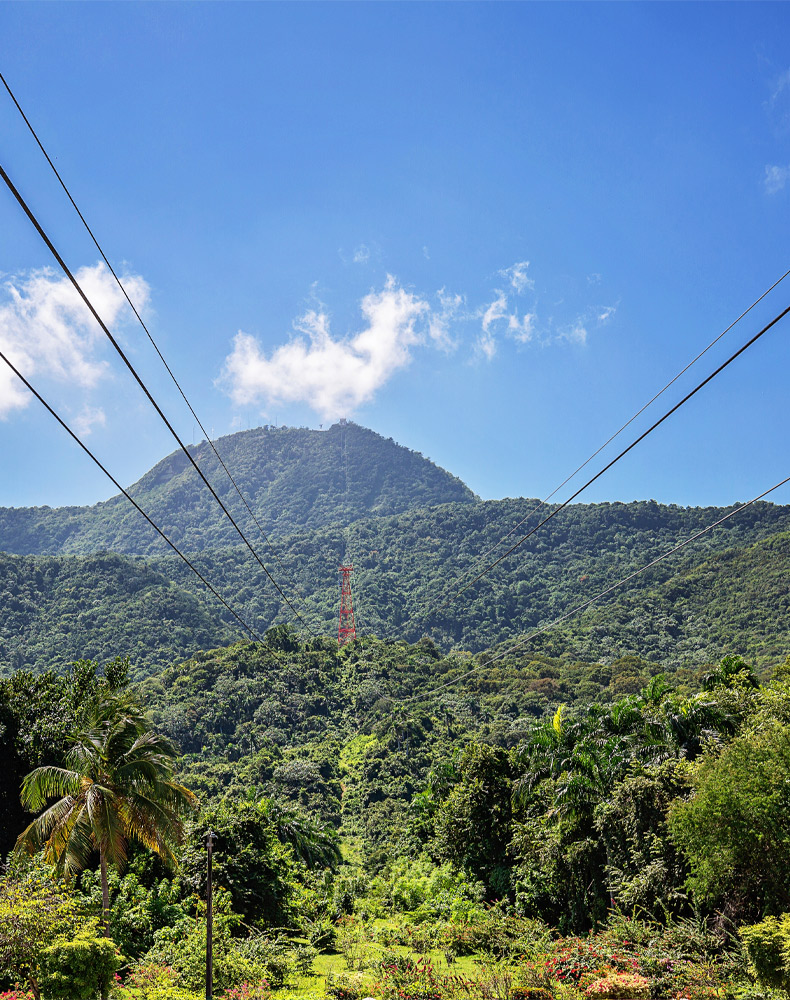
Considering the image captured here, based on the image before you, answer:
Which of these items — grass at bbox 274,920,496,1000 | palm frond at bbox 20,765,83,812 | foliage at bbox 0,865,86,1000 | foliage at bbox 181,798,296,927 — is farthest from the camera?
foliage at bbox 181,798,296,927

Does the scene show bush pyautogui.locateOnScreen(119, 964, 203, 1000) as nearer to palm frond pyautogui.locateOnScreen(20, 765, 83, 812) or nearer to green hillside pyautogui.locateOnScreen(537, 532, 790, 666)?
palm frond pyautogui.locateOnScreen(20, 765, 83, 812)

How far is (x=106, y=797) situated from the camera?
1286 cm

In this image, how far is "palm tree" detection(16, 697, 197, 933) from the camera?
1239 centimetres

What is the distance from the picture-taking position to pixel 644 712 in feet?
61.6

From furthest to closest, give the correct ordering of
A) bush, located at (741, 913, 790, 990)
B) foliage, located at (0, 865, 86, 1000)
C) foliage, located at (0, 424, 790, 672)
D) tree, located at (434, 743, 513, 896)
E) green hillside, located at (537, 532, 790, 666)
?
foliage, located at (0, 424, 790, 672) < green hillside, located at (537, 532, 790, 666) < tree, located at (434, 743, 513, 896) < foliage, located at (0, 865, 86, 1000) < bush, located at (741, 913, 790, 990)

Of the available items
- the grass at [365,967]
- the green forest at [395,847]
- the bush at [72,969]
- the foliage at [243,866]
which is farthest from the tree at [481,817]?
the bush at [72,969]

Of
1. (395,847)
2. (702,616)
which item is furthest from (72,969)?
(702,616)

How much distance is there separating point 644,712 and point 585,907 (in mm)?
5522

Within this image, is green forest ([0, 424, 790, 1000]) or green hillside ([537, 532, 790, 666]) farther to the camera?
green hillside ([537, 532, 790, 666])

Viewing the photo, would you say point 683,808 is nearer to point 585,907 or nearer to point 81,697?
point 585,907

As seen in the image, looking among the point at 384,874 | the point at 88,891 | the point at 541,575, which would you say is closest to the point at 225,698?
the point at 384,874

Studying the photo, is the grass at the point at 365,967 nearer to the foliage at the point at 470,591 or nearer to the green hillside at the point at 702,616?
the foliage at the point at 470,591

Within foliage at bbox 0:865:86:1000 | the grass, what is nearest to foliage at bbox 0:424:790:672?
the grass

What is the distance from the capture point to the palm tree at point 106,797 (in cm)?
1239
